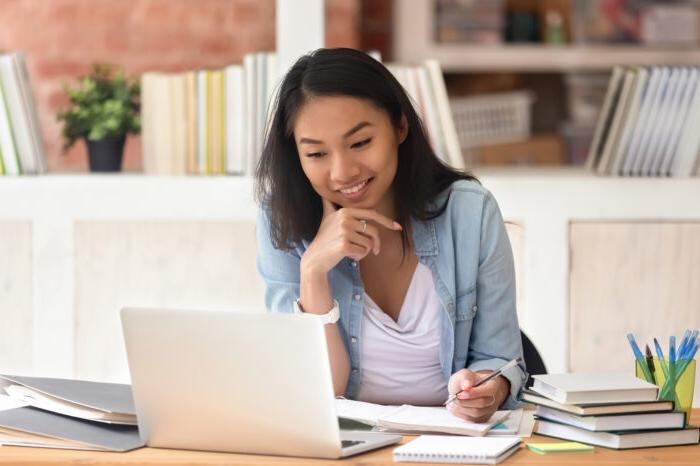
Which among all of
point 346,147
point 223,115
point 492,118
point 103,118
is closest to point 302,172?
point 346,147

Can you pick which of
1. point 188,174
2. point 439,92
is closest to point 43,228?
point 188,174

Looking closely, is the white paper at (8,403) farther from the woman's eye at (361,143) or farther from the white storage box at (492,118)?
the white storage box at (492,118)

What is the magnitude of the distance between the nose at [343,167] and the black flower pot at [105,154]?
1.46 m

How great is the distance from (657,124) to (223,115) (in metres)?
1.14

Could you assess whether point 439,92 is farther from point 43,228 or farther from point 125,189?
point 43,228

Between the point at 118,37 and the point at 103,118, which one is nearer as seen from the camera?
the point at 103,118

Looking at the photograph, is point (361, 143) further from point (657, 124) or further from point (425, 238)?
point (657, 124)

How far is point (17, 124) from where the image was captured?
3070 mm

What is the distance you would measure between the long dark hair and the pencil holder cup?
552mm

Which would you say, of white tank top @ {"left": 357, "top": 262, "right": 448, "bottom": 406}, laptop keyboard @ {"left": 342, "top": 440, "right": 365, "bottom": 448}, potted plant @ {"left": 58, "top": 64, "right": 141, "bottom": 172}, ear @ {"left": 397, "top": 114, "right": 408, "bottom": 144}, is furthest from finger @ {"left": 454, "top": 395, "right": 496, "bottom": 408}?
potted plant @ {"left": 58, "top": 64, "right": 141, "bottom": 172}

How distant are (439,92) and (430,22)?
40.4 inches

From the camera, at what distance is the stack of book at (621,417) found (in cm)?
148

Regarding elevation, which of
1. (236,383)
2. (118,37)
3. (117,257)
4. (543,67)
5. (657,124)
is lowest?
(117,257)

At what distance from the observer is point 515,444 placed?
147 cm
